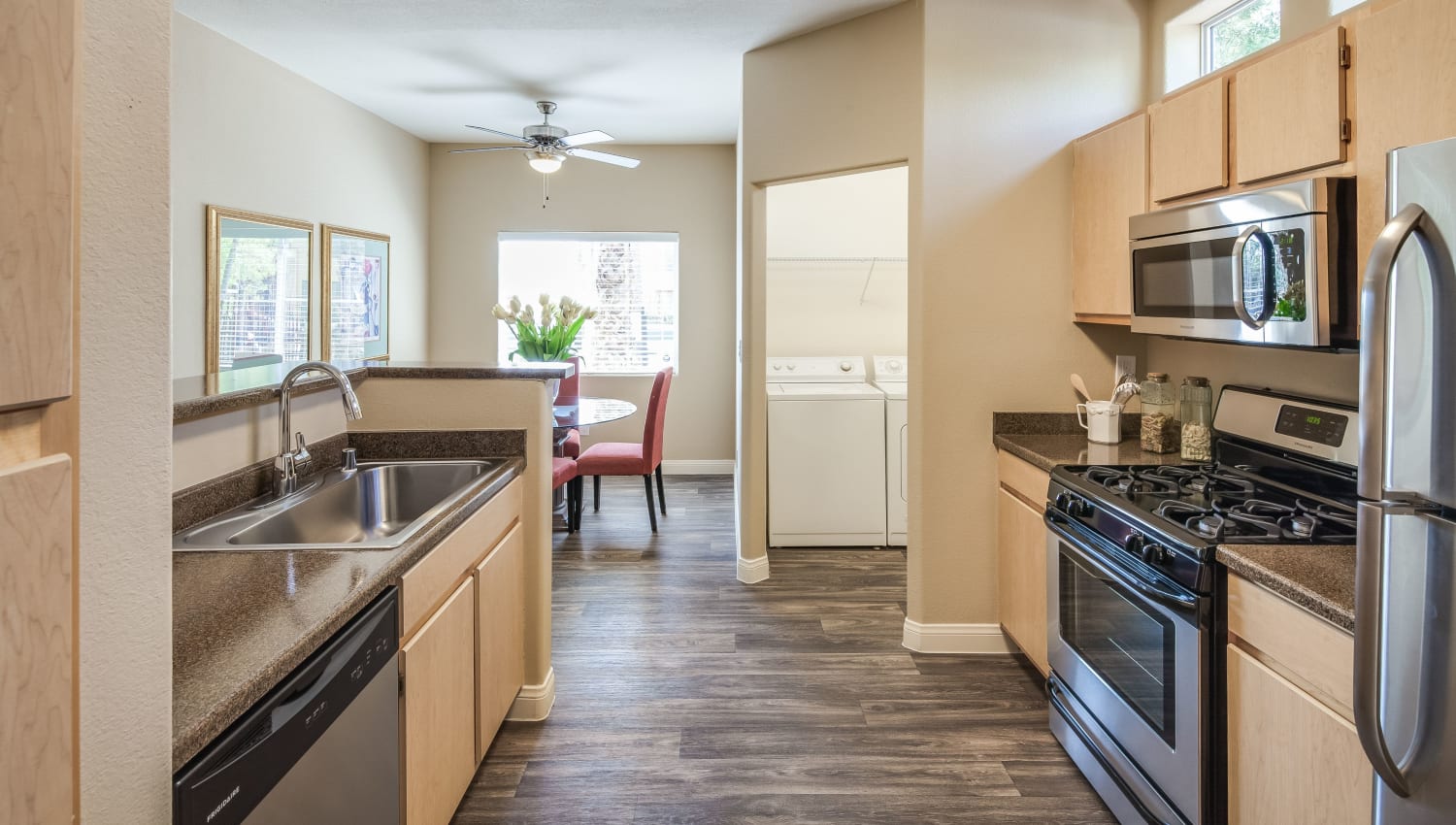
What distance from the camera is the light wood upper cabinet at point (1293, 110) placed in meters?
1.81

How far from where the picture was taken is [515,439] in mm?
2646

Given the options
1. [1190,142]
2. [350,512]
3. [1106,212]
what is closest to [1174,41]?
[1106,212]

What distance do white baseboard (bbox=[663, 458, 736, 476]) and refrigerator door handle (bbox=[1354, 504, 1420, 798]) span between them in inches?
229

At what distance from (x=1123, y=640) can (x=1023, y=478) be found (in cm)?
89

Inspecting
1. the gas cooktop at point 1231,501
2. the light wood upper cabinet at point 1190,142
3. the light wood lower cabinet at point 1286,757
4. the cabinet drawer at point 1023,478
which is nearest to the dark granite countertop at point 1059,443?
the cabinet drawer at point 1023,478

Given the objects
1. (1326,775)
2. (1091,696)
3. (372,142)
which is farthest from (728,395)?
(1326,775)

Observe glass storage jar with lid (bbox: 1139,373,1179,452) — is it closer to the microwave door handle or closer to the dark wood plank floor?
the microwave door handle

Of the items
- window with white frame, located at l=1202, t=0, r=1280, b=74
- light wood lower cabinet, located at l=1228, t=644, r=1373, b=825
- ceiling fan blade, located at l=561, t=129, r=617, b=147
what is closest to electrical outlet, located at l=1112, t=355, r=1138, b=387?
window with white frame, located at l=1202, t=0, r=1280, b=74

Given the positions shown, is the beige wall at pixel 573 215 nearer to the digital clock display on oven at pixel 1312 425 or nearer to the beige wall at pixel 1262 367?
the beige wall at pixel 1262 367

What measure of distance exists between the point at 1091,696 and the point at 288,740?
197 centimetres

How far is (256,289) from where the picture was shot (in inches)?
169

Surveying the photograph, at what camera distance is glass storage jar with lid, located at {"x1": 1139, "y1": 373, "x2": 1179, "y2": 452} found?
2801 millimetres

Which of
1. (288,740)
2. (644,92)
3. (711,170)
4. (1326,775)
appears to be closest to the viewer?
(288,740)

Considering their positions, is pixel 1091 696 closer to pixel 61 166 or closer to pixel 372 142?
pixel 61 166
